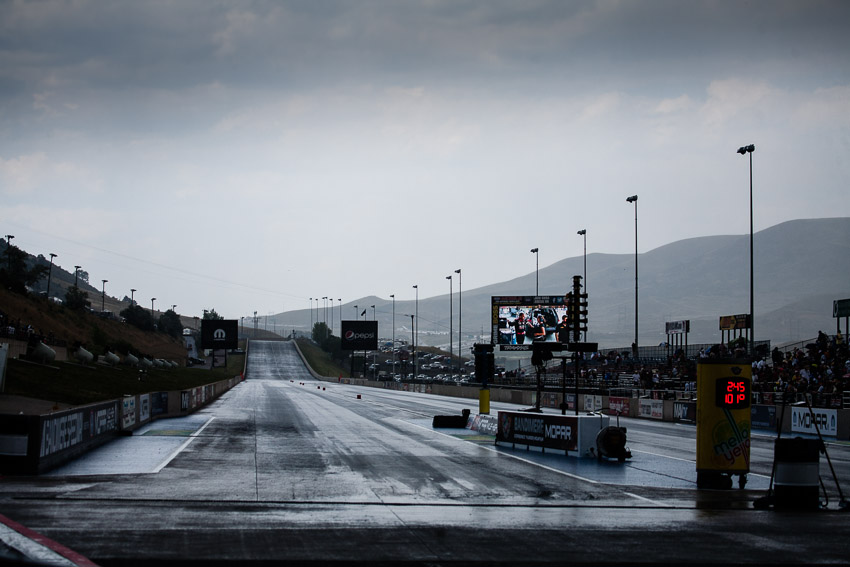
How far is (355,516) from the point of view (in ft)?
42.7

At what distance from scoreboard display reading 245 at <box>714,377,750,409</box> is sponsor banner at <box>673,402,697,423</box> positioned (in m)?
26.4

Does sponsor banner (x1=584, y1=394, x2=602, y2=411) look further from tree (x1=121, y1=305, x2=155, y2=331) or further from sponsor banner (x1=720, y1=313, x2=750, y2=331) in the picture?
Result: tree (x1=121, y1=305, x2=155, y2=331)

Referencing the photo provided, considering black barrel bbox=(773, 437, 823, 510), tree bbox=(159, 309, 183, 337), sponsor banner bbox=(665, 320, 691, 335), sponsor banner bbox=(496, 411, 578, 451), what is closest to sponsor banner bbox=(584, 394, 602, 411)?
sponsor banner bbox=(496, 411, 578, 451)

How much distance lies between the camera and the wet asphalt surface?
1009 cm

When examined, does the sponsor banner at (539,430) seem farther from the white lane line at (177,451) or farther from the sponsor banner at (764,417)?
the sponsor banner at (764,417)

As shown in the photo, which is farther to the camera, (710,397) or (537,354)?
(537,354)

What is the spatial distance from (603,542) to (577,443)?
1353 centimetres

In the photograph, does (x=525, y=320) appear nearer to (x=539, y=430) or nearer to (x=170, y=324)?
(x=539, y=430)

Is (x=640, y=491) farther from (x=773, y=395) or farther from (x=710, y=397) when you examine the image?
(x=773, y=395)

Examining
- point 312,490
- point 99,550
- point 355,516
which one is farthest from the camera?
point 312,490

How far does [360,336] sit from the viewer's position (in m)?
124

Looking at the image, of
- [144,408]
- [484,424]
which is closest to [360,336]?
[144,408]

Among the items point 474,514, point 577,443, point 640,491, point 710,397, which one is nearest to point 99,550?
point 474,514

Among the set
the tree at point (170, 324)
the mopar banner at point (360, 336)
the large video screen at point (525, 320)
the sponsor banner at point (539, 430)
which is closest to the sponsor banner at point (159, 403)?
the sponsor banner at point (539, 430)
